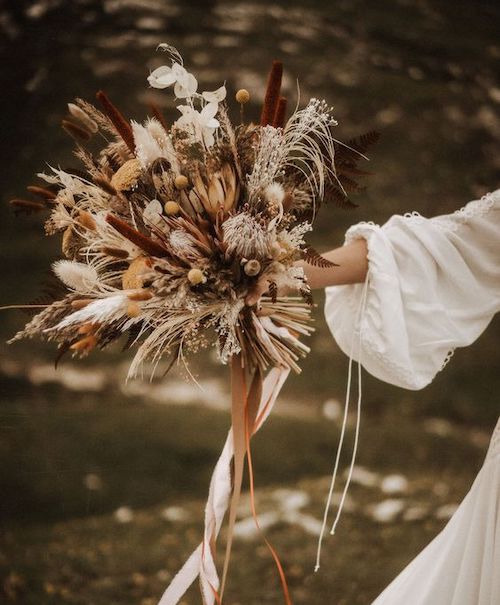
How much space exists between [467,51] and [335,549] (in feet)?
6.22

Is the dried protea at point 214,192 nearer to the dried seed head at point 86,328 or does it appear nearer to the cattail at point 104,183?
the cattail at point 104,183

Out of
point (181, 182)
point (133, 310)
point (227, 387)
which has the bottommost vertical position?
point (227, 387)

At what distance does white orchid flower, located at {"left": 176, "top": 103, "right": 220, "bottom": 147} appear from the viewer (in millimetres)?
1008

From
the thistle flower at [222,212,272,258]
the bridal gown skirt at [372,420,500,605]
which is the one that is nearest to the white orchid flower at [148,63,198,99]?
the thistle flower at [222,212,272,258]

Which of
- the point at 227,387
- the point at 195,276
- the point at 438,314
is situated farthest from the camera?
the point at 227,387

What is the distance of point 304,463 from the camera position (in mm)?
2791

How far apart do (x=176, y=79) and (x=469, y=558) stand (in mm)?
883

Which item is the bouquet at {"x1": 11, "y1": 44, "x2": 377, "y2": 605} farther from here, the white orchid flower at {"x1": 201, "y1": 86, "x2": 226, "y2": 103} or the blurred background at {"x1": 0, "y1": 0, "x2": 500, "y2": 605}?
the blurred background at {"x1": 0, "y1": 0, "x2": 500, "y2": 605}

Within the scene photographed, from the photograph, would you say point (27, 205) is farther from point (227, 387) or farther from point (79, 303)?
point (227, 387)

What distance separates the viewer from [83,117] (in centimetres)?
103

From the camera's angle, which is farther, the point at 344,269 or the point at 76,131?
the point at 344,269

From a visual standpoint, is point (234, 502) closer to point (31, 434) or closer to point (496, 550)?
point (496, 550)

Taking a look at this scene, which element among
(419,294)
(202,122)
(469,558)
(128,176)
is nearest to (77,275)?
(128,176)

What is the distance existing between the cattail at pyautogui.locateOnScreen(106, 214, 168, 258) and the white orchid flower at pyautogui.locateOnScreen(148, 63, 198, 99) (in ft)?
0.69
